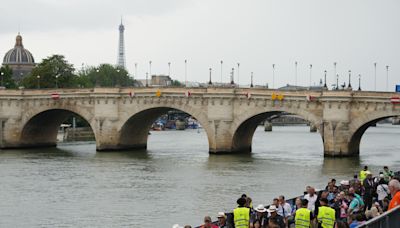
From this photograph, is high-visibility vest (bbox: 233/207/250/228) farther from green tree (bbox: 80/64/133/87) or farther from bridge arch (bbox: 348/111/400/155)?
green tree (bbox: 80/64/133/87)

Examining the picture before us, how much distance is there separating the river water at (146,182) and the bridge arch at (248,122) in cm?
180

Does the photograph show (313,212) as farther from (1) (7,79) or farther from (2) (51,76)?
Result: (1) (7,79)

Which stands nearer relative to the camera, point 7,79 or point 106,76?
point 7,79

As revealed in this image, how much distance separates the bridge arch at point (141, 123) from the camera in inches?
2586

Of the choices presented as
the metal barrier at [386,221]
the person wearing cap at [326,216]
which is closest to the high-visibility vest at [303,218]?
the person wearing cap at [326,216]

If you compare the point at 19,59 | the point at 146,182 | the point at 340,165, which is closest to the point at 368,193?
the point at 146,182

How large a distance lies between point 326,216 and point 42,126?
65183 millimetres

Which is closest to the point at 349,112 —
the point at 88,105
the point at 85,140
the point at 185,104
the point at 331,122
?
the point at 331,122

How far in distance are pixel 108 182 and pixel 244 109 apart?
2156 cm

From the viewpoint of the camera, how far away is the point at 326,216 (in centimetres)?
1764

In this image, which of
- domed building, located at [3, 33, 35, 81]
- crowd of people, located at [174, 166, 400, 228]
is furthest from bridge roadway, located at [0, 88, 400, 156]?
domed building, located at [3, 33, 35, 81]

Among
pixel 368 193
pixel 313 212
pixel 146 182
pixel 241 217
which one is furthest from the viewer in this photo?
pixel 146 182

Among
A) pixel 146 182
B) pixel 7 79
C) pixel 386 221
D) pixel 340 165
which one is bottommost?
pixel 146 182

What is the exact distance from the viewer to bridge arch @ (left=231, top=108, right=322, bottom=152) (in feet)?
199
